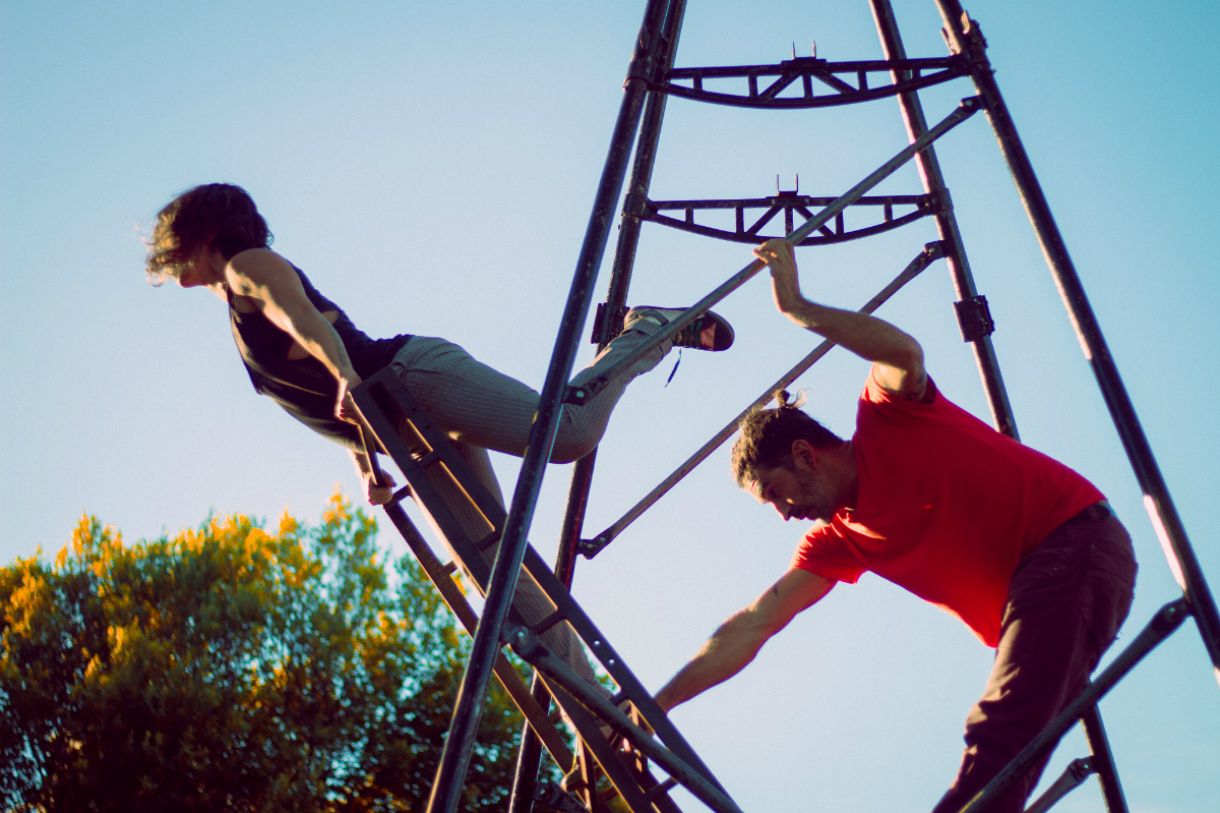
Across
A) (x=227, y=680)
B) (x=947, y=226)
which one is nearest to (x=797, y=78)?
Answer: (x=947, y=226)

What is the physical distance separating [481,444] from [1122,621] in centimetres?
170

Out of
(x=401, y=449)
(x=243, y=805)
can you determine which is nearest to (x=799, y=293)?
(x=401, y=449)

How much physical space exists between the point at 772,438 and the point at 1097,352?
91 centimetres

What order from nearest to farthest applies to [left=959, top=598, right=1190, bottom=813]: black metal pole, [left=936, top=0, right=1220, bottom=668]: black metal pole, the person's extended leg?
[left=959, top=598, right=1190, bottom=813]: black metal pole < [left=936, top=0, right=1220, bottom=668]: black metal pole < the person's extended leg

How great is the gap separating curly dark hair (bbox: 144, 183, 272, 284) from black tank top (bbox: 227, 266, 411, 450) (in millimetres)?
198

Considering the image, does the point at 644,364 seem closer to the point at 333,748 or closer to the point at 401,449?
the point at 401,449

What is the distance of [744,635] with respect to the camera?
375cm

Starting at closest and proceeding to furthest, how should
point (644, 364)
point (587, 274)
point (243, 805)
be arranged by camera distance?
1. point (587, 274)
2. point (644, 364)
3. point (243, 805)

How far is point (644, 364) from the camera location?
356 cm

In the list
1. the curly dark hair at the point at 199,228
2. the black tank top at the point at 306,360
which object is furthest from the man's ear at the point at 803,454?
the curly dark hair at the point at 199,228

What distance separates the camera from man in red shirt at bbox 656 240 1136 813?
2.79 m

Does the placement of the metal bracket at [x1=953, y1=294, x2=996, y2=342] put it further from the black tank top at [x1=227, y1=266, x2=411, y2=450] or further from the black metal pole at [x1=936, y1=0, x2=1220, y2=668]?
the black tank top at [x1=227, y1=266, x2=411, y2=450]

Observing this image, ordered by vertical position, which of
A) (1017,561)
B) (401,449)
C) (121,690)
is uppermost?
(121,690)

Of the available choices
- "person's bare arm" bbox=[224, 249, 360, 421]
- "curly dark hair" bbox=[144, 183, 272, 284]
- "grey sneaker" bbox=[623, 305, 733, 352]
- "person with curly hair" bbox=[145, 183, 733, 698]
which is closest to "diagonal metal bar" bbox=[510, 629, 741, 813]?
"person with curly hair" bbox=[145, 183, 733, 698]
